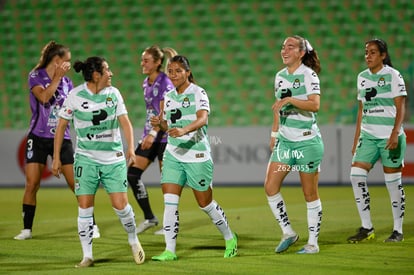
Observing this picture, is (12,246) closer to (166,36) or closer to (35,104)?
(35,104)

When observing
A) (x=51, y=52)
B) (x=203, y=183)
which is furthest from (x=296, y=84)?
(x=51, y=52)

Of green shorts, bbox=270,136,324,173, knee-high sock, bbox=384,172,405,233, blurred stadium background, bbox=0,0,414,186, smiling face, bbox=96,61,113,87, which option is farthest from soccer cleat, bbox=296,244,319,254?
blurred stadium background, bbox=0,0,414,186

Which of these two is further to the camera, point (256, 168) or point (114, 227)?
point (256, 168)

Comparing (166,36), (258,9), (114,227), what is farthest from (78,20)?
(114,227)

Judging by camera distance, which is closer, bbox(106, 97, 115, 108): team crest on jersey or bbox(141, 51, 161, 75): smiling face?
bbox(106, 97, 115, 108): team crest on jersey

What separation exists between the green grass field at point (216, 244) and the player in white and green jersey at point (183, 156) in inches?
16.6

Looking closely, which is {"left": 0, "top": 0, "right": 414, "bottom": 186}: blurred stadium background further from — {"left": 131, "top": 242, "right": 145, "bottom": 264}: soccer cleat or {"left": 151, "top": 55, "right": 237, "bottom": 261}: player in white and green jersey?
{"left": 131, "top": 242, "right": 145, "bottom": 264}: soccer cleat

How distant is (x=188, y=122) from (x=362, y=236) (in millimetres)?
2346

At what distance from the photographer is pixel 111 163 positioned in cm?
712

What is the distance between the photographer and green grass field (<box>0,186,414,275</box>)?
6844 millimetres

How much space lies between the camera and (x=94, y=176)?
23.2ft

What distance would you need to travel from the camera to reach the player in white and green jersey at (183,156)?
7258mm

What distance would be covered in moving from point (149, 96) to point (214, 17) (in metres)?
10.1

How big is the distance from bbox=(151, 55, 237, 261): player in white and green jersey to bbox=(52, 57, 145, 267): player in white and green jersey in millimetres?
370
